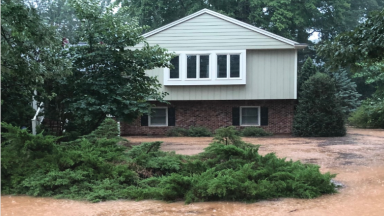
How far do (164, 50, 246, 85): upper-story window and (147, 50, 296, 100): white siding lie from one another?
1.53 ft

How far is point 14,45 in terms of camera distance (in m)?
8.28

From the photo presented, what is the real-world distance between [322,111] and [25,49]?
14614 mm

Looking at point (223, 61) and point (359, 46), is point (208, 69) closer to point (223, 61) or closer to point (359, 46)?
point (223, 61)

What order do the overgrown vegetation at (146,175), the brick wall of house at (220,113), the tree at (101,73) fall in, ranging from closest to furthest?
the overgrown vegetation at (146,175) < the tree at (101,73) < the brick wall of house at (220,113)

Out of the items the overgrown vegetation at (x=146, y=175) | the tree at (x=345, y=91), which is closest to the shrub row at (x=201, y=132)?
the tree at (x=345, y=91)

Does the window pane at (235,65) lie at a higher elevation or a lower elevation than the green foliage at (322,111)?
higher

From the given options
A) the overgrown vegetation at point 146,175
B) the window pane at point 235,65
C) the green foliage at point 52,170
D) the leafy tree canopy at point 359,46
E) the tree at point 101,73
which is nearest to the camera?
the overgrown vegetation at point 146,175

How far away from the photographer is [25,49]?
824 centimetres

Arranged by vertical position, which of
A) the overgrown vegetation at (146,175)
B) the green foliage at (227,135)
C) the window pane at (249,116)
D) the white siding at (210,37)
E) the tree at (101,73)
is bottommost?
the overgrown vegetation at (146,175)

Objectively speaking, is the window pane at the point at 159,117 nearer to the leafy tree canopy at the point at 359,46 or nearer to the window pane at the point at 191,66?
the window pane at the point at 191,66

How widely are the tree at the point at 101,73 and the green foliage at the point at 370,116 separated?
16602mm

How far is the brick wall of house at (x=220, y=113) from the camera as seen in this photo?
21.3 meters

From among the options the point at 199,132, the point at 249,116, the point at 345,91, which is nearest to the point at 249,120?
the point at 249,116

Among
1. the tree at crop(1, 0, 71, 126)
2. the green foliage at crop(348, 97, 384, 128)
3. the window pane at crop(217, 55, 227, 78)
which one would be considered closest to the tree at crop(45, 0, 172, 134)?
the tree at crop(1, 0, 71, 126)
